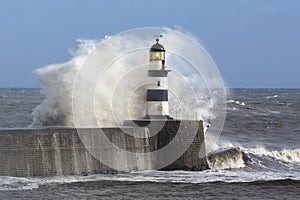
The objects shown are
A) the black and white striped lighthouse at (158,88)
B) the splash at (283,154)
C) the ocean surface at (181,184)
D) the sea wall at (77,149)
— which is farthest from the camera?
the splash at (283,154)

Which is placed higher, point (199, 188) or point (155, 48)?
point (155, 48)

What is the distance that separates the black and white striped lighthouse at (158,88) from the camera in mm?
14430

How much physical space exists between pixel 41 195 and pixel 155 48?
199 inches

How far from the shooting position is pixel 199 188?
471 inches

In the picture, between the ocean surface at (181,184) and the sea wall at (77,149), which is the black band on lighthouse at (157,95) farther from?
the ocean surface at (181,184)

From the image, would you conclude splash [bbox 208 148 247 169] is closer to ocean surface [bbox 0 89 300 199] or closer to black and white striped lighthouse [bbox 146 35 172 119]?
ocean surface [bbox 0 89 300 199]

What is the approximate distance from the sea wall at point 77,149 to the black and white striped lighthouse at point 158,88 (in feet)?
2.87

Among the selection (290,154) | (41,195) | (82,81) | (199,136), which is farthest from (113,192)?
(290,154)

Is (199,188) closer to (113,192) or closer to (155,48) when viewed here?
(113,192)

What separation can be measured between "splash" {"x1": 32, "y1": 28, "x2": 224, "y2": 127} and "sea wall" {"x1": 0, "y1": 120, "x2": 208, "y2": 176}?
7.18 ft

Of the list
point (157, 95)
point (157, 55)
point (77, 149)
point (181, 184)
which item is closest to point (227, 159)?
point (157, 95)

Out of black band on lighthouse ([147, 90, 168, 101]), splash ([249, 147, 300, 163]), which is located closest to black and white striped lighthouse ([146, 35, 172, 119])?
black band on lighthouse ([147, 90, 168, 101])

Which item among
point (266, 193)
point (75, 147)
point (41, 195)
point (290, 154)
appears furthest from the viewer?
point (290, 154)

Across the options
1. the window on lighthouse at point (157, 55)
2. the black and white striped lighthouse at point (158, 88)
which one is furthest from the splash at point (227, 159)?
the window on lighthouse at point (157, 55)
